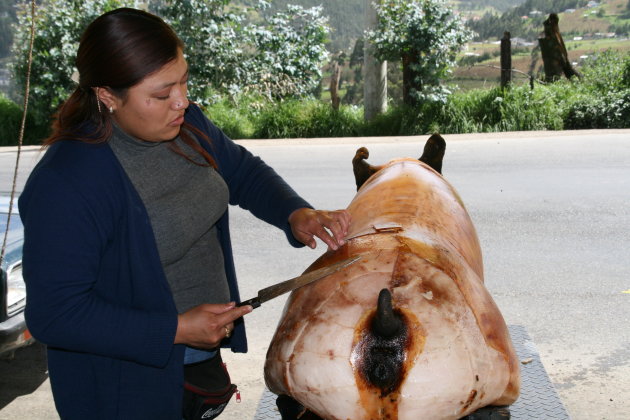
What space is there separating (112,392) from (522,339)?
2492mm

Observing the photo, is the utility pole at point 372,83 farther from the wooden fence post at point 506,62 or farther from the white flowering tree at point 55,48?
the white flowering tree at point 55,48

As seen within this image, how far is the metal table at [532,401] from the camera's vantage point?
3.03 metres

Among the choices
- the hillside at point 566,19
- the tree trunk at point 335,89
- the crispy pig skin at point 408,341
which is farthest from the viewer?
the hillside at point 566,19

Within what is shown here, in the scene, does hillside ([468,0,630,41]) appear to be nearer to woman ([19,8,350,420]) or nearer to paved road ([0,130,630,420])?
paved road ([0,130,630,420])

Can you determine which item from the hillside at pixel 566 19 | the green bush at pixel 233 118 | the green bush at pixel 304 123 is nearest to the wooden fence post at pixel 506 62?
the green bush at pixel 304 123

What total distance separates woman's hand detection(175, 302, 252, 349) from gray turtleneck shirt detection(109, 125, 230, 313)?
0.74 feet

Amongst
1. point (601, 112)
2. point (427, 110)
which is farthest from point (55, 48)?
point (601, 112)

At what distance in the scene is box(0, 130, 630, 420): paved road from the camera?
13.1 feet

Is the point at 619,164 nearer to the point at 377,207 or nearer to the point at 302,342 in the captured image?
the point at 377,207

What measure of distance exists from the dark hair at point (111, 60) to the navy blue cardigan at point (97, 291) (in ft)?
0.24

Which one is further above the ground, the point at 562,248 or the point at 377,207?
the point at 377,207

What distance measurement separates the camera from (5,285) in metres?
3.57

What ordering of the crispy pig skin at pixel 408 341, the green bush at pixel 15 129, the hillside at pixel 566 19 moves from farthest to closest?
the hillside at pixel 566 19 < the green bush at pixel 15 129 < the crispy pig skin at pixel 408 341

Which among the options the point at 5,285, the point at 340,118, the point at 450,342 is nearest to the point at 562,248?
the point at 5,285
